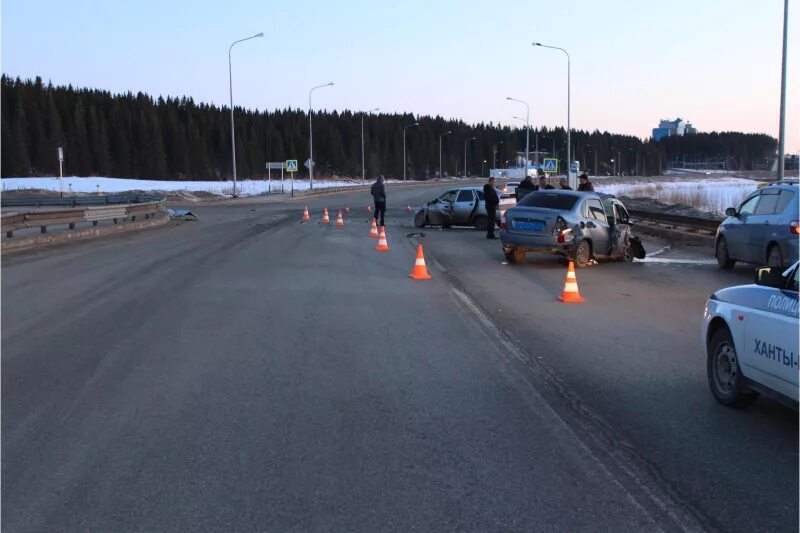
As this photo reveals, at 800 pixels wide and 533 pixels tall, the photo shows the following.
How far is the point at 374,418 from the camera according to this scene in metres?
5.64

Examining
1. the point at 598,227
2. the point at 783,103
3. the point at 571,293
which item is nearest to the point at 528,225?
the point at 598,227

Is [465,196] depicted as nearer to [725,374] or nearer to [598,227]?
[598,227]

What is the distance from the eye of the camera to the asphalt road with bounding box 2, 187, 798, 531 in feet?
13.3

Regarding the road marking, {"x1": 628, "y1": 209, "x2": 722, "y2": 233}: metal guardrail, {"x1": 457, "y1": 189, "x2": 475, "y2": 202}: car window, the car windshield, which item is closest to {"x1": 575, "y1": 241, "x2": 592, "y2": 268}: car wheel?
the car windshield

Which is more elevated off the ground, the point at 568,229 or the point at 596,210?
the point at 596,210

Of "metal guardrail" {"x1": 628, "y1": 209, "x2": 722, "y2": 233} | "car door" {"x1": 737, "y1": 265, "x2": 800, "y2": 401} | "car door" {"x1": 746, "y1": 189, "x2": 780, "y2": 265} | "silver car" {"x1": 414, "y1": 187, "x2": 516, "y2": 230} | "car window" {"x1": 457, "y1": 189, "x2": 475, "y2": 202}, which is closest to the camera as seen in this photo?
"car door" {"x1": 737, "y1": 265, "x2": 800, "y2": 401}

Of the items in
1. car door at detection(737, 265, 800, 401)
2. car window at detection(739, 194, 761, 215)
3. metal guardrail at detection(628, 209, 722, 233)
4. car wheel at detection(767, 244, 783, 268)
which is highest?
car window at detection(739, 194, 761, 215)

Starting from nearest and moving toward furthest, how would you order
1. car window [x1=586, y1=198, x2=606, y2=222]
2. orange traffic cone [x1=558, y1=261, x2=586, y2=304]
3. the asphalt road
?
the asphalt road < orange traffic cone [x1=558, y1=261, x2=586, y2=304] < car window [x1=586, y1=198, x2=606, y2=222]

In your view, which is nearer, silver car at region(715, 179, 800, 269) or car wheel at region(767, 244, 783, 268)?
silver car at region(715, 179, 800, 269)

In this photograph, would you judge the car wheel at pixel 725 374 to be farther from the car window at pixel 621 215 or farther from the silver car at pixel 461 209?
the silver car at pixel 461 209

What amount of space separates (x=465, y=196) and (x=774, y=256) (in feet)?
50.4

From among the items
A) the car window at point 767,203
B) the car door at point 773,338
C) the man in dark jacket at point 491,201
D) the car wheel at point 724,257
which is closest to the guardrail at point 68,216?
the man in dark jacket at point 491,201

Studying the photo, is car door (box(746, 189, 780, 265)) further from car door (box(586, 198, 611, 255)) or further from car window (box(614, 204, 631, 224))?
car window (box(614, 204, 631, 224))

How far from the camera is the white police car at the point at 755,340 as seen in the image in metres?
4.93
